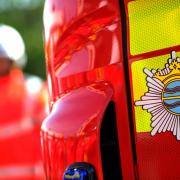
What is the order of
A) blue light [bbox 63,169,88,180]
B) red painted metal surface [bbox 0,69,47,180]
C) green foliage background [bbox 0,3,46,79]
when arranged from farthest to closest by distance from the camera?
green foliage background [bbox 0,3,46,79] < red painted metal surface [bbox 0,69,47,180] < blue light [bbox 63,169,88,180]

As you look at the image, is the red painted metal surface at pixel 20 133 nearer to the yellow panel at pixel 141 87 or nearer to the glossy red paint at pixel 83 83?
the glossy red paint at pixel 83 83

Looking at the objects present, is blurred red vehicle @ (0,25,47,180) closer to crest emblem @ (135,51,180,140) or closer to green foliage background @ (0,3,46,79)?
crest emblem @ (135,51,180,140)

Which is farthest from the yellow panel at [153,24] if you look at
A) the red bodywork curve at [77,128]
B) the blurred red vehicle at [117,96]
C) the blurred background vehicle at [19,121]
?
the blurred background vehicle at [19,121]

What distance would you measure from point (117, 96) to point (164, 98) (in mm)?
216

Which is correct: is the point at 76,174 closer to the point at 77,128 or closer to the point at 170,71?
the point at 77,128

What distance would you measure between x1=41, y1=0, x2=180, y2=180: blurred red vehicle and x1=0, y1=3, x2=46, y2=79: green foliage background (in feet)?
50.4

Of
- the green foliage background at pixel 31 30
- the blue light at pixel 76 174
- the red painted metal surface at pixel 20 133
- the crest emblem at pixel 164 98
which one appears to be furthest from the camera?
the green foliage background at pixel 31 30

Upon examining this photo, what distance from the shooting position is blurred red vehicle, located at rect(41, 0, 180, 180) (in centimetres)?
265

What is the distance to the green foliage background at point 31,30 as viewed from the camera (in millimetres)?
18734

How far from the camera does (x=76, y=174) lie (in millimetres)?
2748

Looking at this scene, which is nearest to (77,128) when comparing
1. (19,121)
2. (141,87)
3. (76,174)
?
(76,174)

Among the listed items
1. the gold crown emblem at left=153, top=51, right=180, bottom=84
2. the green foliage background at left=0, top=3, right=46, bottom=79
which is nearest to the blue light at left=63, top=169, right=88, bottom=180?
the gold crown emblem at left=153, top=51, right=180, bottom=84

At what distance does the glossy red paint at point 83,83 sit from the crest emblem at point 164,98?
113 mm

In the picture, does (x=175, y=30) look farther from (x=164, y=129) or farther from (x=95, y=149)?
(x=95, y=149)
